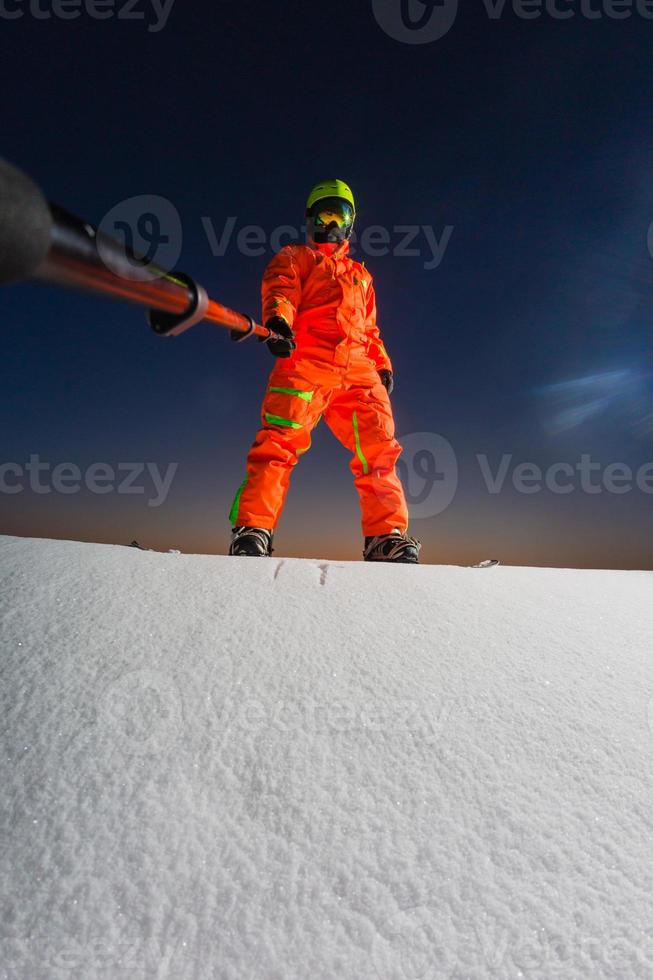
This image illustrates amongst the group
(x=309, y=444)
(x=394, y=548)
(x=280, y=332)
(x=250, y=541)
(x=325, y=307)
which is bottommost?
(x=250, y=541)

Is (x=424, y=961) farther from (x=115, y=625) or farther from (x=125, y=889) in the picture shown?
(x=115, y=625)

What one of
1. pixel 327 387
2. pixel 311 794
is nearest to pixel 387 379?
pixel 327 387

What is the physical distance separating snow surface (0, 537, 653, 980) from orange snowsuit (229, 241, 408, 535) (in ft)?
4.16

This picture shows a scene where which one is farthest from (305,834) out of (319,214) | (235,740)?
(319,214)

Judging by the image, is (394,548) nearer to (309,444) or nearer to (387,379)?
(309,444)

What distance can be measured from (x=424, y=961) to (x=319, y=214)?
3288 millimetres

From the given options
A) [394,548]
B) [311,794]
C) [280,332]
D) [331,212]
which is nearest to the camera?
[311,794]

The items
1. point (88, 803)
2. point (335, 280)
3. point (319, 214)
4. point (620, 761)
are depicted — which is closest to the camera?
point (88, 803)

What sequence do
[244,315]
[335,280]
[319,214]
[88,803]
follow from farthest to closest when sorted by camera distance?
[319,214]
[335,280]
[244,315]
[88,803]

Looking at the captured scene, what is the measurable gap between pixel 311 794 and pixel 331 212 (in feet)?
10.3

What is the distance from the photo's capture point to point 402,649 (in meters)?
0.91

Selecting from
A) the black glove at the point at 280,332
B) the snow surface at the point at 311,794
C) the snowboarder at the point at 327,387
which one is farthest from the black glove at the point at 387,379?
the snow surface at the point at 311,794

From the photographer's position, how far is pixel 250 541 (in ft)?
6.93

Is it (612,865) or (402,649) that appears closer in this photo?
(612,865)
